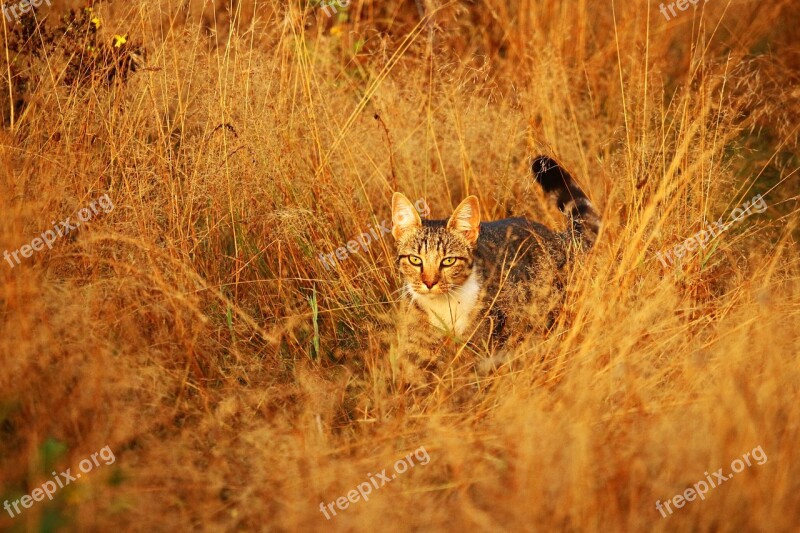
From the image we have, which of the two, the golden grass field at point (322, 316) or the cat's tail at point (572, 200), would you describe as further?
the cat's tail at point (572, 200)

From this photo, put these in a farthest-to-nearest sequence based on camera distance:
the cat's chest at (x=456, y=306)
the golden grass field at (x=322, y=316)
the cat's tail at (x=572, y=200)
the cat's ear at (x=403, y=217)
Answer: the cat's tail at (x=572, y=200)
the cat's ear at (x=403, y=217)
the cat's chest at (x=456, y=306)
the golden grass field at (x=322, y=316)

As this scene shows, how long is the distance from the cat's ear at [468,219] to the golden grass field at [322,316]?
1.31 ft

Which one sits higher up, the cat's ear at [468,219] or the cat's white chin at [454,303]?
the cat's ear at [468,219]

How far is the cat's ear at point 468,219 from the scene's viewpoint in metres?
3.40

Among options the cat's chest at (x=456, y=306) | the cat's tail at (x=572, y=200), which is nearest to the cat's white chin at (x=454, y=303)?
Answer: the cat's chest at (x=456, y=306)

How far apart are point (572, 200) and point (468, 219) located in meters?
0.62

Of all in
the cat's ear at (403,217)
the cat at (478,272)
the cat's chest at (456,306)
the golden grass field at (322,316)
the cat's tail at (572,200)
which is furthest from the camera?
the cat's tail at (572,200)

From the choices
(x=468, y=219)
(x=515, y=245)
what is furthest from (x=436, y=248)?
(x=515, y=245)

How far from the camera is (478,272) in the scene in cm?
352

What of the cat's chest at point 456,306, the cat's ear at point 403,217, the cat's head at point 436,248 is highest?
the cat's ear at point 403,217

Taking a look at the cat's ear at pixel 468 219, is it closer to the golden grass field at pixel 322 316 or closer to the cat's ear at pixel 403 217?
the cat's ear at pixel 403 217

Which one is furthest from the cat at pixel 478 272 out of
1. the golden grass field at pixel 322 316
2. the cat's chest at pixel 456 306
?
the golden grass field at pixel 322 316

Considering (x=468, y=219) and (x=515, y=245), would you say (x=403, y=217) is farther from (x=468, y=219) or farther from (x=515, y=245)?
(x=515, y=245)

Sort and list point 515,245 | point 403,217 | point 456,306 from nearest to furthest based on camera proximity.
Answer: point 456,306 → point 403,217 → point 515,245
